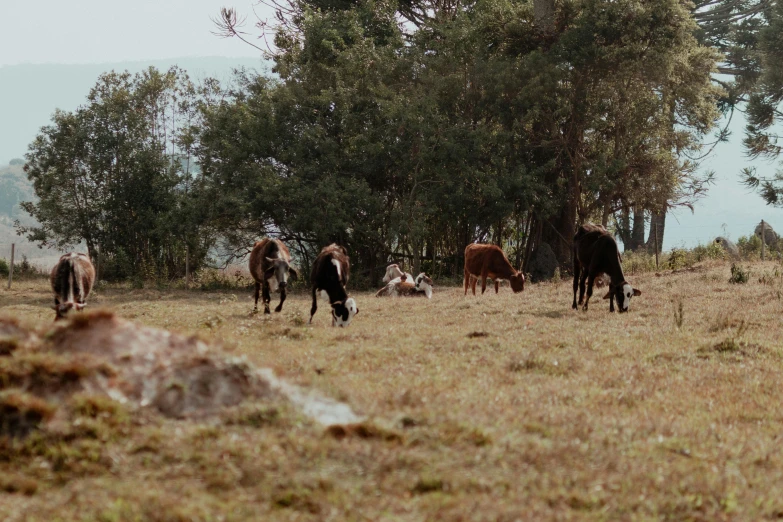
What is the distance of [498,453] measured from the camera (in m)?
5.52

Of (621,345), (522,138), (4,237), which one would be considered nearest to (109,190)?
(522,138)

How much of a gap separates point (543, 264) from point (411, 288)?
746cm

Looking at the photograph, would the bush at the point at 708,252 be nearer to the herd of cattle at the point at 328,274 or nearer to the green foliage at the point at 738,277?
the green foliage at the point at 738,277

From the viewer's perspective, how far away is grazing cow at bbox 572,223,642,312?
15797 millimetres

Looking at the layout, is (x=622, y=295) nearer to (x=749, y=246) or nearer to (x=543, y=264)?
(x=543, y=264)

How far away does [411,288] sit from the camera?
23.0 m

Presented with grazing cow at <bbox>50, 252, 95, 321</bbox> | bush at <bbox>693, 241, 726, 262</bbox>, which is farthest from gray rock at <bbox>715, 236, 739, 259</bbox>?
grazing cow at <bbox>50, 252, 95, 321</bbox>

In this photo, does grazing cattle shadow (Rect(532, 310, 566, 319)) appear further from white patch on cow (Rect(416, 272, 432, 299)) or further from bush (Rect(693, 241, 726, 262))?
bush (Rect(693, 241, 726, 262))

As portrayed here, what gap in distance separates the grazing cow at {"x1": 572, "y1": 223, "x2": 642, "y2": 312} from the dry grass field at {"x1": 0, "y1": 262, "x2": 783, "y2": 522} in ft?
16.4

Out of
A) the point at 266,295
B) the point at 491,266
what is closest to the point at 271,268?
the point at 266,295

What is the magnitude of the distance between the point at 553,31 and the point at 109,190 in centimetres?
1751

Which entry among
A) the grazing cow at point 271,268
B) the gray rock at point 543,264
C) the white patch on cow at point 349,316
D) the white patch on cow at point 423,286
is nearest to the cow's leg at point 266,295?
the grazing cow at point 271,268

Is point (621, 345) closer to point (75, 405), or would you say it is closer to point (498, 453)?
point (498, 453)

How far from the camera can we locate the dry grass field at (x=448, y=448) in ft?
15.6
